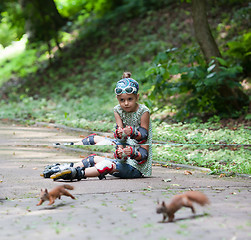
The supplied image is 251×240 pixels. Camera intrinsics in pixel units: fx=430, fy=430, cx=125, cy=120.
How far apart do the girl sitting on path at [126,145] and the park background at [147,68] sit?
0.83 m

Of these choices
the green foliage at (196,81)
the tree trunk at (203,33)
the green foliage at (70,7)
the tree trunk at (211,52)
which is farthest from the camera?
the green foliage at (70,7)

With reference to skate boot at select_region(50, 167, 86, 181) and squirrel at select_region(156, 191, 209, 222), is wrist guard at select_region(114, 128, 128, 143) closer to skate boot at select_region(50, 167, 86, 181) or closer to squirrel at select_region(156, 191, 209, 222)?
skate boot at select_region(50, 167, 86, 181)

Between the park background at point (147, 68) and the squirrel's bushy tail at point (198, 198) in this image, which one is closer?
the squirrel's bushy tail at point (198, 198)

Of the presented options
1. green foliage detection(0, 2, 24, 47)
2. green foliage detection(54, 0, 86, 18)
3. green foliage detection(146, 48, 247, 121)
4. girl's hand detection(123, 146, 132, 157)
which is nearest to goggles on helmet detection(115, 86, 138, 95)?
girl's hand detection(123, 146, 132, 157)

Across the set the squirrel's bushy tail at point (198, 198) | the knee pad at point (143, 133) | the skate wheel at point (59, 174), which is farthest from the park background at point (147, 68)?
the squirrel's bushy tail at point (198, 198)

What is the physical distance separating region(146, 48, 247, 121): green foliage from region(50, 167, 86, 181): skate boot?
4.82 m

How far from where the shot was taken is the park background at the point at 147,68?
378 inches

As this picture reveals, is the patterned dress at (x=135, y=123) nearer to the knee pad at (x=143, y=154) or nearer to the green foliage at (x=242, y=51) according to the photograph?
the knee pad at (x=143, y=154)

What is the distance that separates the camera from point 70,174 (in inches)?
236

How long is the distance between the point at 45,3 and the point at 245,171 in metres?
15.7

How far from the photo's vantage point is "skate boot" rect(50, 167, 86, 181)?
5902 mm

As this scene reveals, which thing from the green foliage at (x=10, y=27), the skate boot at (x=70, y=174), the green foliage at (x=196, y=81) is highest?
the green foliage at (x=10, y=27)

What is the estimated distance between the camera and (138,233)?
3553 mm

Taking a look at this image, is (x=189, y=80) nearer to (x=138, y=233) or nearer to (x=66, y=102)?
(x=66, y=102)
